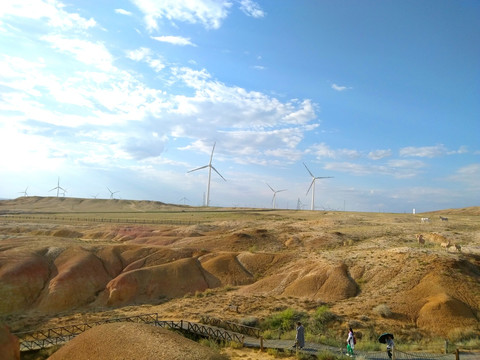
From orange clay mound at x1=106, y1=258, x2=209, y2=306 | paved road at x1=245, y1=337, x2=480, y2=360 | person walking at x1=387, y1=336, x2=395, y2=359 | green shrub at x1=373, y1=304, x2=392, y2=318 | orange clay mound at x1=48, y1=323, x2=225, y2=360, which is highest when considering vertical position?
orange clay mound at x1=48, y1=323, x2=225, y2=360

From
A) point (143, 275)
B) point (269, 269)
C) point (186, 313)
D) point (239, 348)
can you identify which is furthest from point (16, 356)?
point (269, 269)

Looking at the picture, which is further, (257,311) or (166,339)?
(257,311)

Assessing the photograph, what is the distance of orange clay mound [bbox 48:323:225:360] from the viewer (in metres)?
14.7

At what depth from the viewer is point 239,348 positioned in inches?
1014

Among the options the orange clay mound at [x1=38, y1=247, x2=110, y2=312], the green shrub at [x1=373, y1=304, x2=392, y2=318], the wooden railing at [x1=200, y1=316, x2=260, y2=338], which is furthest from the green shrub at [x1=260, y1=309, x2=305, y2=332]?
the orange clay mound at [x1=38, y1=247, x2=110, y2=312]

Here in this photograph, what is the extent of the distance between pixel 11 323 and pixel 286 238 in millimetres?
41759

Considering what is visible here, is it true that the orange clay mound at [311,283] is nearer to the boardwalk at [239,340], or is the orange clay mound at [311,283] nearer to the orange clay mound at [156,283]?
the orange clay mound at [156,283]

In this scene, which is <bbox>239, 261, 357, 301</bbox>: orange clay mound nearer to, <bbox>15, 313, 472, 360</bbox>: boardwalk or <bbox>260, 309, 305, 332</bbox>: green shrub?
<bbox>260, 309, 305, 332</bbox>: green shrub

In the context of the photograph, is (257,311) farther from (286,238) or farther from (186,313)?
(286,238)

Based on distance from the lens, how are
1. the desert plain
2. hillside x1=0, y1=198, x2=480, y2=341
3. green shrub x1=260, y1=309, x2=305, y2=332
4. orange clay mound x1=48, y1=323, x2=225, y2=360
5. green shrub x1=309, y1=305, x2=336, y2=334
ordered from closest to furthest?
orange clay mound x1=48, y1=323, x2=225, y2=360, green shrub x1=309, y1=305, x2=336, y2=334, green shrub x1=260, y1=309, x2=305, y2=332, the desert plain, hillside x1=0, y1=198, x2=480, y2=341

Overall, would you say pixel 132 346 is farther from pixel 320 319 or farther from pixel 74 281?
pixel 74 281

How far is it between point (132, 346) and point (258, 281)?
103 feet

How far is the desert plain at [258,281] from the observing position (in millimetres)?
31964

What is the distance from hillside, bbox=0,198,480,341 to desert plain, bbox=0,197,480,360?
5.1 inches
